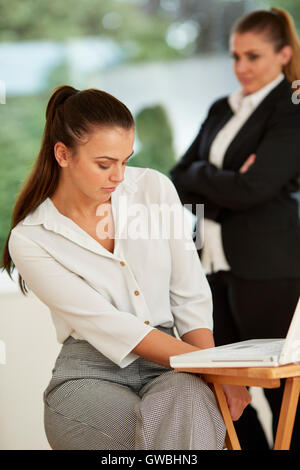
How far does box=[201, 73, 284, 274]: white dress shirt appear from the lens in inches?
95.3

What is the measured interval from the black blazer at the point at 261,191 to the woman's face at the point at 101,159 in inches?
27.4

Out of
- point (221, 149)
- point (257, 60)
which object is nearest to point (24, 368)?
point (221, 149)

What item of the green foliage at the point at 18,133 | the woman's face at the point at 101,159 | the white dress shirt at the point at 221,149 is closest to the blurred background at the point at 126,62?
the green foliage at the point at 18,133

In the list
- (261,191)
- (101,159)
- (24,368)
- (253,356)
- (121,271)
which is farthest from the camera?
(24,368)

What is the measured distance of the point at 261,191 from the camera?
2328mm

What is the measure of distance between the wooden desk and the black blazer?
87cm

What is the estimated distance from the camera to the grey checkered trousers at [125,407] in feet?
4.83

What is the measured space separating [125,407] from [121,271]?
365 millimetres

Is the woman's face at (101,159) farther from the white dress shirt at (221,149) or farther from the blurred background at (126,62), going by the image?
the blurred background at (126,62)

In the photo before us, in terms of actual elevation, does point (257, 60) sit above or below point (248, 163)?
above

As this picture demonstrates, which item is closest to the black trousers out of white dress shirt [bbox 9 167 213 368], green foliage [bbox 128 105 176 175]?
white dress shirt [bbox 9 167 213 368]

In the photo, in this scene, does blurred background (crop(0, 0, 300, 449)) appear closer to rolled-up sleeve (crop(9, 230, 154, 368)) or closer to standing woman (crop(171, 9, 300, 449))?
standing woman (crop(171, 9, 300, 449))

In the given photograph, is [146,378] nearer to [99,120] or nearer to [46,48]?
[99,120]

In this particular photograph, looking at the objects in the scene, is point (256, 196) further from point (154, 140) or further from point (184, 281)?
point (154, 140)
